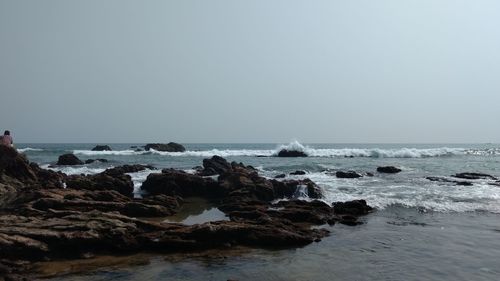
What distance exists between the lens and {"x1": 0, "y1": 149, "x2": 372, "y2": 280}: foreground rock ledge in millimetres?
12922

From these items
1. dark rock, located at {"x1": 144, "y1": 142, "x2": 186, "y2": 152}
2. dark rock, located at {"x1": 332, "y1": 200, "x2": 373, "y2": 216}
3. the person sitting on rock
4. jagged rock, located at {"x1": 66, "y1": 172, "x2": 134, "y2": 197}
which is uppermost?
the person sitting on rock

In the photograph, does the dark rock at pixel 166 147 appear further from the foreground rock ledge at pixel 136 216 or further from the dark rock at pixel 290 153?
the foreground rock ledge at pixel 136 216

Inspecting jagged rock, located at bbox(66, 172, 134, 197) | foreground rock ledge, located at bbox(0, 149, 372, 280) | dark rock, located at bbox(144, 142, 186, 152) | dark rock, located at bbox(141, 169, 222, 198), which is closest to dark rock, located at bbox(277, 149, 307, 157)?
dark rock, located at bbox(144, 142, 186, 152)

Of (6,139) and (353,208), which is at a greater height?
(6,139)

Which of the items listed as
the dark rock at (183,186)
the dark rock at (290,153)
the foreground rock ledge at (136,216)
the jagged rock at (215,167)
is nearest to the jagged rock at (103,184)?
the foreground rock ledge at (136,216)

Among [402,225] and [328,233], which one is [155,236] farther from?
[402,225]

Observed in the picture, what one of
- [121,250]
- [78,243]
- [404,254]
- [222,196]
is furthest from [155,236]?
[222,196]

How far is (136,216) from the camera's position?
62.5ft

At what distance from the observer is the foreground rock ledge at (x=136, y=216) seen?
1292 cm

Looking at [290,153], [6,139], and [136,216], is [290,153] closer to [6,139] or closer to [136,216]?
[6,139]

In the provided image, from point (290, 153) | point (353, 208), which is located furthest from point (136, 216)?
point (290, 153)

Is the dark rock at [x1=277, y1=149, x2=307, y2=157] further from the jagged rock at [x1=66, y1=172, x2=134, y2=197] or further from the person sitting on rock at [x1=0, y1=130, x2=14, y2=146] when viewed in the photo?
the person sitting on rock at [x1=0, y1=130, x2=14, y2=146]

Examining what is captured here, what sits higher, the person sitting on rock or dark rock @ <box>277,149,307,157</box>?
the person sitting on rock

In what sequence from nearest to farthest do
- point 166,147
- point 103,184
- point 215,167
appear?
point 103,184 → point 215,167 → point 166,147
